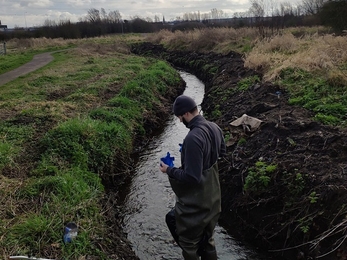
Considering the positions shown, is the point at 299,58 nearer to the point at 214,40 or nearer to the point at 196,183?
the point at 196,183

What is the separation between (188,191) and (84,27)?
67.8 meters

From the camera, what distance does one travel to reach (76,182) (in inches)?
258

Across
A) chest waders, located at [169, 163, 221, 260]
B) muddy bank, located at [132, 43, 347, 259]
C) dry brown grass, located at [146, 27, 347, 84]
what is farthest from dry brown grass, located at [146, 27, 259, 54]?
chest waders, located at [169, 163, 221, 260]

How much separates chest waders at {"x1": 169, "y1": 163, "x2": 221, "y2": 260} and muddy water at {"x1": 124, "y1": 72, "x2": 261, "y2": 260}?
47.3 inches

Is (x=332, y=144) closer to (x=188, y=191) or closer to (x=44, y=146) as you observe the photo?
(x=188, y=191)

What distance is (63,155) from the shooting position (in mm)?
7582

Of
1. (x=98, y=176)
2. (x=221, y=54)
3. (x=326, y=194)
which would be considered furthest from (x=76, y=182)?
(x=221, y=54)

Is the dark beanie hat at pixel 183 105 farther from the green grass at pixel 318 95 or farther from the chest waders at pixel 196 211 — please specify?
the green grass at pixel 318 95

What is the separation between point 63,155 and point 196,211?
14.2ft

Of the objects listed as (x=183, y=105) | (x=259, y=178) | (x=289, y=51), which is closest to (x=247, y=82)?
(x=289, y=51)

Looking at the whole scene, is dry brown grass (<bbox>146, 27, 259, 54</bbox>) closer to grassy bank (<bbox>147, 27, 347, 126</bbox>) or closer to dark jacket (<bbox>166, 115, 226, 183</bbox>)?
grassy bank (<bbox>147, 27, 347, 126</bbox>)

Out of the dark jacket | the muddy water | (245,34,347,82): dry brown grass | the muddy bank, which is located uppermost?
(245,34,347,82): dry brown grass

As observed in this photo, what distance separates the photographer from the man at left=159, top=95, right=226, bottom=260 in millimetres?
3979

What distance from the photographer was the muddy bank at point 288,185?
491 centimetres
